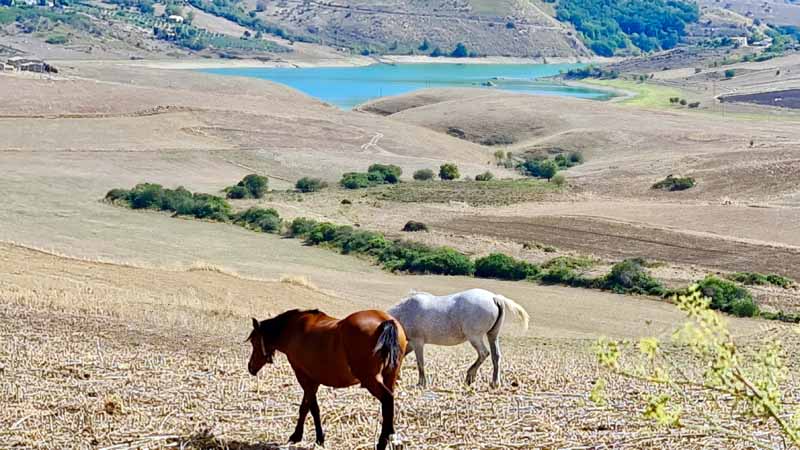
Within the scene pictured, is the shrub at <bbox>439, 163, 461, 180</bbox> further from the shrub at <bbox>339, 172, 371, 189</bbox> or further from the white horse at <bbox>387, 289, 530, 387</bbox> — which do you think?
the white horse at <bbox>387, 289, 530, 387</bbox>

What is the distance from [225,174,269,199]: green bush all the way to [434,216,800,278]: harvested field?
38.9ft

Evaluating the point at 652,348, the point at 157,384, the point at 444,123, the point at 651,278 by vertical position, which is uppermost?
the point at 652,348

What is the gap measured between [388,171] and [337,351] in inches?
2302

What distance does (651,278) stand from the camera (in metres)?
36.9

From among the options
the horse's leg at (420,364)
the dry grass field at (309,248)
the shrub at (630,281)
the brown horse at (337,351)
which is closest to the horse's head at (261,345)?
the brown horse at (337,351)

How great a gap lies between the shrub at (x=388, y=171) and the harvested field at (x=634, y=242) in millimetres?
14151

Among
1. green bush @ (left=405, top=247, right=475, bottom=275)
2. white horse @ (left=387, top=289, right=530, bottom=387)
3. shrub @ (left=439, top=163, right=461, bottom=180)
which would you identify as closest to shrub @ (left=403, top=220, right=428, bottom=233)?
green bush @ (left=405, top=247, right=475, bottom=275)

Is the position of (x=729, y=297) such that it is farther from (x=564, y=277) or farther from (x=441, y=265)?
(x=441, y=265)

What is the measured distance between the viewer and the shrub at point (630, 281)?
35.6m

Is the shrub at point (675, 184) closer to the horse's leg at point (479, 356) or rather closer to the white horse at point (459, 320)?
the white horse at point (459, 320)

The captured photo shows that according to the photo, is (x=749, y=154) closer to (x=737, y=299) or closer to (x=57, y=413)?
(x=737, y=299)

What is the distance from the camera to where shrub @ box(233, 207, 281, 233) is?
1943 inches

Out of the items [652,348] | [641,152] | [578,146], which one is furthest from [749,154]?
[652,348]

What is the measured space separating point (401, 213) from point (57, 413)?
4469 centimetres
